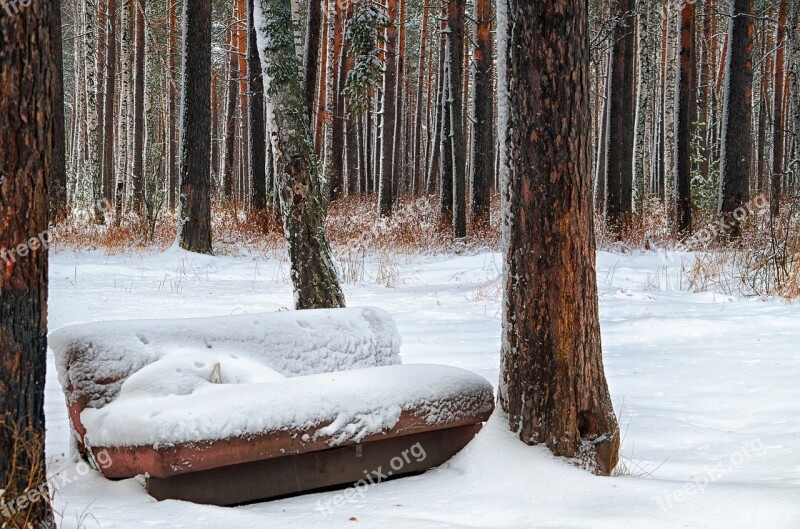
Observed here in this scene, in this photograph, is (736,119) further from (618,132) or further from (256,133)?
(256,133)

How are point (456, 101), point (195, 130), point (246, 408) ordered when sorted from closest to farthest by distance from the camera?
point (246, 408)
point (195, 130)
point (456, 101)

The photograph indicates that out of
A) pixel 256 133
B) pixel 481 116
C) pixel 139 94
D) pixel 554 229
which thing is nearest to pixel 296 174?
pixel 554 229

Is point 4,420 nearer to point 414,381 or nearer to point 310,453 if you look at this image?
point 310,453

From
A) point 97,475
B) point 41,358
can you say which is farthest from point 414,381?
point 41,358

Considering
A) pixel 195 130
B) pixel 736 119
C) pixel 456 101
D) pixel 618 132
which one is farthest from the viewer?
pixel 618 132

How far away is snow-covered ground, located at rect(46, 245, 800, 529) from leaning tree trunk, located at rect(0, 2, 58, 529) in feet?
1.22

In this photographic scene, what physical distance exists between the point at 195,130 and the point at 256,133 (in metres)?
3.26

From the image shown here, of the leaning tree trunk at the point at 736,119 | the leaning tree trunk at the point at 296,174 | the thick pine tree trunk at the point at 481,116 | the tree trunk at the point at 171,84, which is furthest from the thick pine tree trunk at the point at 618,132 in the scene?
the tree trunk at the point at 171,84

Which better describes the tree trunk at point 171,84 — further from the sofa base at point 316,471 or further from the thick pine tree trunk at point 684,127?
the sofa base at point 316,471

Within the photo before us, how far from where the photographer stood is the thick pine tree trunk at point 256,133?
43.7 feet

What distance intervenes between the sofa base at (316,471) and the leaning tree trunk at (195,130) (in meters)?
8.00

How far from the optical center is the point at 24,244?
1793mm

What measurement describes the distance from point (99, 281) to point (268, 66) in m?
4.07

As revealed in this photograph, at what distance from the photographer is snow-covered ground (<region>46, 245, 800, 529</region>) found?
96.3 inches
